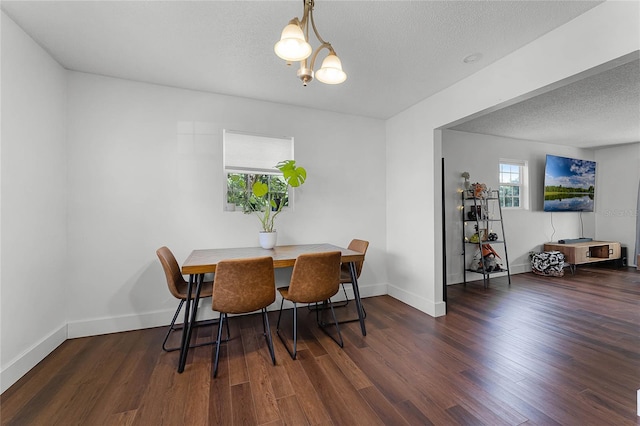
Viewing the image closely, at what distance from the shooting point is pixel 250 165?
331cm

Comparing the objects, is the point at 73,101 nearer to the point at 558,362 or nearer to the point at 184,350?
the point at 184,350

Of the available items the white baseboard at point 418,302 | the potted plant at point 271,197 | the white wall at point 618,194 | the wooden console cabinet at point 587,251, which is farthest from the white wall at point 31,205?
the white wall at point 618,194

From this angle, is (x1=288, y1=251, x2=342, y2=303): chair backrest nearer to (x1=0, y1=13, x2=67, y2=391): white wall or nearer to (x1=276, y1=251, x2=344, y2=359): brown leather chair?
(x1=276, y1=251, x2=344, y2=359): brown leather chair

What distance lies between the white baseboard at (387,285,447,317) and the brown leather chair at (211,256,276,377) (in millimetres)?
A: 1944

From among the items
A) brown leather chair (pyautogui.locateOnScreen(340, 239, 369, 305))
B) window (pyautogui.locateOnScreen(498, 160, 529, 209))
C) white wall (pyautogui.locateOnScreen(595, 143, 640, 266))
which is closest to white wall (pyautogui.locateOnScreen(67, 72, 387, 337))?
brown leather chair (pyautogui.locateOnScreen(340, 239, 369, 305))

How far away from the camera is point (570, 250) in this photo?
5266 mm

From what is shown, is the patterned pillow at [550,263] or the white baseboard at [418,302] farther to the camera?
the patterned pillow at [550,263]

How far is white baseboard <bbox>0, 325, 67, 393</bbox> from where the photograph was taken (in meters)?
1.84

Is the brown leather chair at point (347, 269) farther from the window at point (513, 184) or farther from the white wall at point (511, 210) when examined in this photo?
the window at point (513, 184)

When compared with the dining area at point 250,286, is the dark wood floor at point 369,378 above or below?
below

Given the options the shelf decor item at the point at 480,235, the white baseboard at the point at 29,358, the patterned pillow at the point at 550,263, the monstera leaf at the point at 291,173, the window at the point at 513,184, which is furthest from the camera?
the window at the point at 513,184

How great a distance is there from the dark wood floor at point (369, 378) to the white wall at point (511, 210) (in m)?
1.94

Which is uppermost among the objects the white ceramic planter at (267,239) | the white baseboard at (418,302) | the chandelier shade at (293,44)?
the chandelier shade at (293,44)

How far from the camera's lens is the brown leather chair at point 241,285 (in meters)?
1.96
